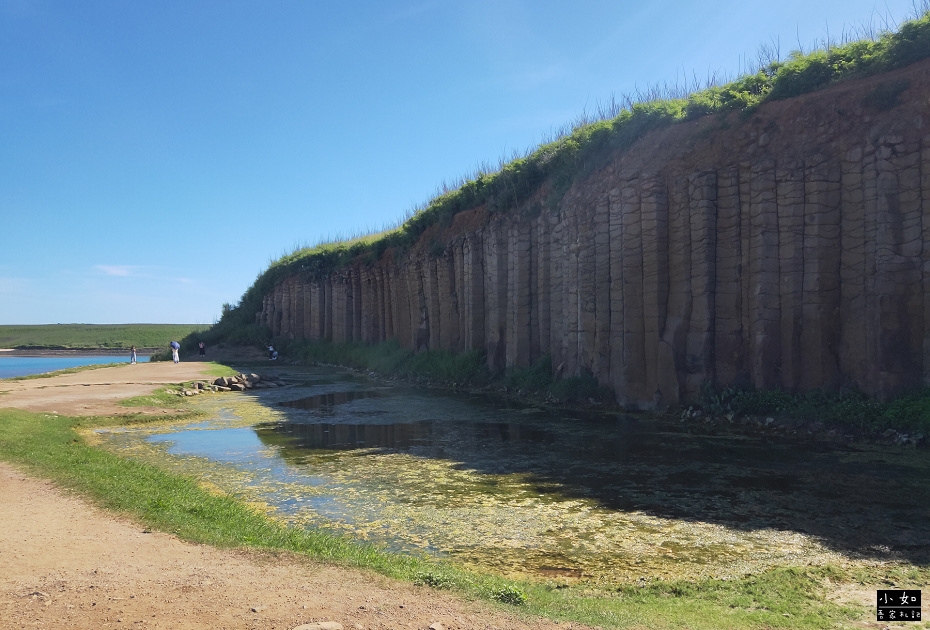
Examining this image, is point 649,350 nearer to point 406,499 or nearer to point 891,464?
point 891,464

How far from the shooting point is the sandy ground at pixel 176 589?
430 centimetres

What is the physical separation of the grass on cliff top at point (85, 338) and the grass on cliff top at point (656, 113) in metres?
72.9

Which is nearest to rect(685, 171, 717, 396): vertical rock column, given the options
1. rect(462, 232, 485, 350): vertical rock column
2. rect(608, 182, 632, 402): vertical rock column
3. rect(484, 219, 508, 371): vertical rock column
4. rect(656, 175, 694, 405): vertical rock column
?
rect(656, 175, 694, 405): vertical rock column

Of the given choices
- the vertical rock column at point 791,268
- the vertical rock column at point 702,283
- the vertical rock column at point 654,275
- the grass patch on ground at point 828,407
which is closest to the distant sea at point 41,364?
the vertical rock column at point 654,275

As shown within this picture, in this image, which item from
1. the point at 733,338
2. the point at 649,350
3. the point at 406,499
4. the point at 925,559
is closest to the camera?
the point at 925,559

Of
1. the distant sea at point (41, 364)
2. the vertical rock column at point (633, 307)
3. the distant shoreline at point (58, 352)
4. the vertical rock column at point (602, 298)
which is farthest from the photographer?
the distant shoreline at point (58, 352)

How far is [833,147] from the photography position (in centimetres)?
Answer: 1323

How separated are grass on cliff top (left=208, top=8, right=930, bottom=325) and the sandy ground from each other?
1303 centimetres

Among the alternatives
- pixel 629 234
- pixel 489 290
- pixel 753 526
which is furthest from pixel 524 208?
pixel 753 526

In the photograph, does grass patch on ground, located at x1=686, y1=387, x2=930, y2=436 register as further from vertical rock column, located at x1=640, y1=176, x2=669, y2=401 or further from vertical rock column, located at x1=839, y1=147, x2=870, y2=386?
vertical rock column, located at x1=640, y1=176, x2=669, y2=401

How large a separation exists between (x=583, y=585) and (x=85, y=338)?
116 metres

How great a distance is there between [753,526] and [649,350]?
8.43 meters

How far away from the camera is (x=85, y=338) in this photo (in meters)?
105

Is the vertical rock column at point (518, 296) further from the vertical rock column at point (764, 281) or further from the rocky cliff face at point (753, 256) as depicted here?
the vertical rock column at point (764, 281)
